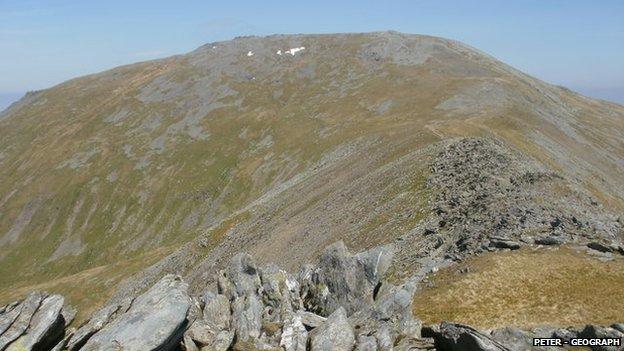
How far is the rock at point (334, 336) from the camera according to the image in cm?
2150

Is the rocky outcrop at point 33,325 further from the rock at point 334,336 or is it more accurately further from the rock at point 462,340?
the rock at point 462,340

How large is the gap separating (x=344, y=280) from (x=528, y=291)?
11.3m

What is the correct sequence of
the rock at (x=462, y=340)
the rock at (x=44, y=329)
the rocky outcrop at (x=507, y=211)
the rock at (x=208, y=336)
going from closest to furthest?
the rock at (x=462, y=340)
the rock at (x=44, y=329)
the rock at (x=208, y=336)
the rocky outcrop at (x=507, y=211)

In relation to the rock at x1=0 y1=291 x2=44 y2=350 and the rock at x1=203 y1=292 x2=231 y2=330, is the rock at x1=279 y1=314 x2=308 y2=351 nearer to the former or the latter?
the rock at x1=203 y1=292 x2=231 y2=330

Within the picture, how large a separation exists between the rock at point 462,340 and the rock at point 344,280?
7668mm

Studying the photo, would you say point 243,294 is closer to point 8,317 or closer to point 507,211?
point 8,317

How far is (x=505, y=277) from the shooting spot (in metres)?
32.4

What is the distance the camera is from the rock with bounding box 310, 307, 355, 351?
21.5 m

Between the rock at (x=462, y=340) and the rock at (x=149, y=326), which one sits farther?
the rock at (x=149, y=326)

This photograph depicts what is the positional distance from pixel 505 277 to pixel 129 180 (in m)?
138

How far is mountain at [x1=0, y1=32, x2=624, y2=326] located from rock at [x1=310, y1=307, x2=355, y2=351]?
16.1 metres

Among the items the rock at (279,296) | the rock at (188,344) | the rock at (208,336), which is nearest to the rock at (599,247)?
the rock at (279,296)

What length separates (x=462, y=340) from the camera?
19844 mm

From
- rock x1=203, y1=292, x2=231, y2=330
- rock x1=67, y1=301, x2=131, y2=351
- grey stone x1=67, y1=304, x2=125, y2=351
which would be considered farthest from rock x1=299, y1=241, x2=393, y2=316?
grey stone x1=67, y1=304, x2=125, y2=351
